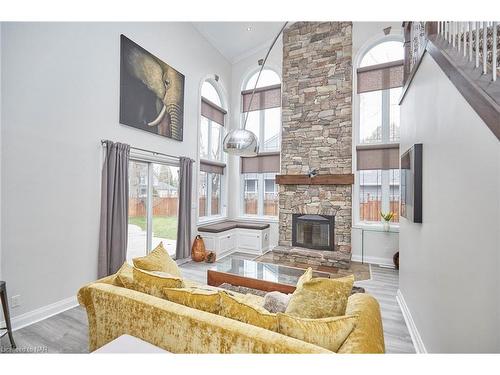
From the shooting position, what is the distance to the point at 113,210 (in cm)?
324

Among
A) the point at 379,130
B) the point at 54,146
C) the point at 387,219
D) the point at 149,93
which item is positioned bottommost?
the point at 387,219

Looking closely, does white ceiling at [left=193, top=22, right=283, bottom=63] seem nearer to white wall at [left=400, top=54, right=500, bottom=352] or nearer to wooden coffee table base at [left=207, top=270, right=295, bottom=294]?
white wall at [left=400, top=54, right=500, bottom=352]

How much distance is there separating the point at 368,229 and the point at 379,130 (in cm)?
203

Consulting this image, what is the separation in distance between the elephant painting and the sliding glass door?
0.68 meters

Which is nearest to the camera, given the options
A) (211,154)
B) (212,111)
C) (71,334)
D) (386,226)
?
(71,334)

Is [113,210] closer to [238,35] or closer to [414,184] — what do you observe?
[414,184]

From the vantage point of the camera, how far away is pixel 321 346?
1118 millimetres

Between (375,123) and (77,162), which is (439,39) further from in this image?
(77,162)

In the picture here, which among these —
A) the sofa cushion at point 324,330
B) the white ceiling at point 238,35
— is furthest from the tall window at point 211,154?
the sofa cushion at point 324,330

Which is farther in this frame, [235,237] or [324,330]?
[235,237]

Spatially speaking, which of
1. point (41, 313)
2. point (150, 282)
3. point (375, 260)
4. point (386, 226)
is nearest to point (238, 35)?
point (386, 226)

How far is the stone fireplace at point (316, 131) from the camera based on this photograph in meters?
4.91

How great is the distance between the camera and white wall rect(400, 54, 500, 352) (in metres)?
1.05

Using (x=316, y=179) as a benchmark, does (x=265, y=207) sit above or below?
below
